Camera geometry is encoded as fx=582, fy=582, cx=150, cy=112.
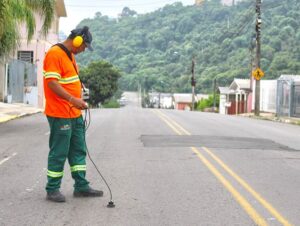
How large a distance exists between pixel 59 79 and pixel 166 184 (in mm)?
2449

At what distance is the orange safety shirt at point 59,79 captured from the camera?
6.88m

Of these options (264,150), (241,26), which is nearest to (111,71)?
(241,26)

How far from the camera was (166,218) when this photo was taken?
635 centimetres

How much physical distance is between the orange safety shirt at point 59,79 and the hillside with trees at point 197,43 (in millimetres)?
40023

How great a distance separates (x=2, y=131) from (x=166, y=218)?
40.6 feet

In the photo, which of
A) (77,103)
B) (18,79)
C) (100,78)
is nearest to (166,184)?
(77,103)

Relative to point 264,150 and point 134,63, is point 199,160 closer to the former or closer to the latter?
point 264,150

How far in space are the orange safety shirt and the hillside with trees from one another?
131 feet

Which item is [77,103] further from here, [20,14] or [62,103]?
[20,14]

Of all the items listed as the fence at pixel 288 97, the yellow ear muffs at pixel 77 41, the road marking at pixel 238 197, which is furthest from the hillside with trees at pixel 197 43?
the yellow ear muffs at pixel 77 41

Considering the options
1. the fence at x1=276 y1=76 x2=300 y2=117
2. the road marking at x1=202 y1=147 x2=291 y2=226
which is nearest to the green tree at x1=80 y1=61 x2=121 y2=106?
the fence at x1=276 y1=76 x2=300 y2=117

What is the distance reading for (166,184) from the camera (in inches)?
330

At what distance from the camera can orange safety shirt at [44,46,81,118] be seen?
22.6 feet

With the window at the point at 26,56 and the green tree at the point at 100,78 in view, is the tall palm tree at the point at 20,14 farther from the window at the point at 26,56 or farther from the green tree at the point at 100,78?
the green tree at the point at 100,78
